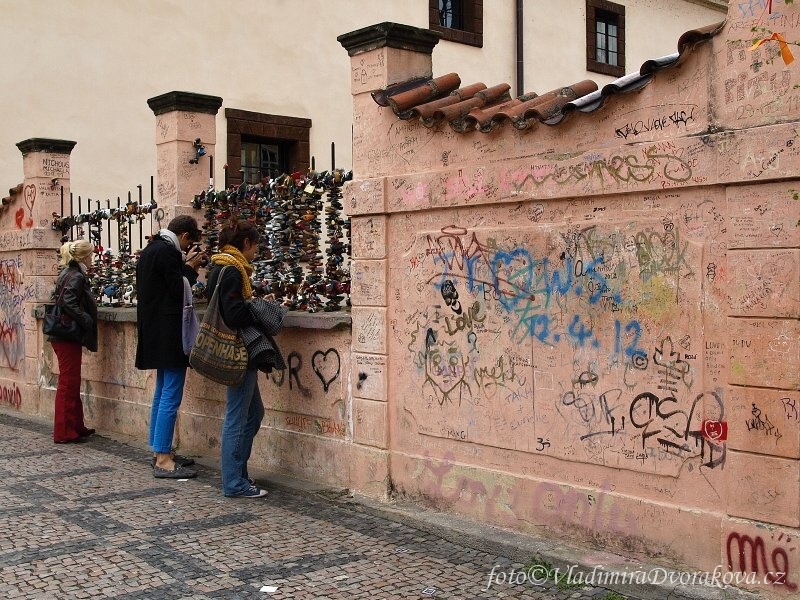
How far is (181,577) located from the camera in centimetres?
486

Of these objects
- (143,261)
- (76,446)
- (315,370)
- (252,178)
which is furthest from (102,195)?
(315,370)

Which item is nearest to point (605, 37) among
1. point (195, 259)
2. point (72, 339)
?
point (195, 259)

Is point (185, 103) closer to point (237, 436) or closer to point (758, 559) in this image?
point (237, 436)

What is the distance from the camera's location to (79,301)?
8602 mm

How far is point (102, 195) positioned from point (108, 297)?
3397mm

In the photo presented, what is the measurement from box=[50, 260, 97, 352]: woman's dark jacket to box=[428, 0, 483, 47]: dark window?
901 centimetres

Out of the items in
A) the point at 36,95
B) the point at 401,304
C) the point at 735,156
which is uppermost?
the point at 36,95

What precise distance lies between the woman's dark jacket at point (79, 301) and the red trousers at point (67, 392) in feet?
0.38

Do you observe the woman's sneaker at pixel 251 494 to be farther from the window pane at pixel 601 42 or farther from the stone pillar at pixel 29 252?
the window pane at pixel 601 42

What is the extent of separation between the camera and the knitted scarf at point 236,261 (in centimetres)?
637

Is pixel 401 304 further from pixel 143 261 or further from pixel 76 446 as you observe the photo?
pixel 76 446

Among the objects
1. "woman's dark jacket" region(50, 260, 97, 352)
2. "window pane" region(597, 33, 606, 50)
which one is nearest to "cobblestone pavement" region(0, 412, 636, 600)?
"woman's dark jacket" region(50, 260, 97, 352)

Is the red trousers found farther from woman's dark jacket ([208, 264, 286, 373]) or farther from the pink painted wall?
the pink painted wall

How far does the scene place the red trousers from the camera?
862 centimetres
